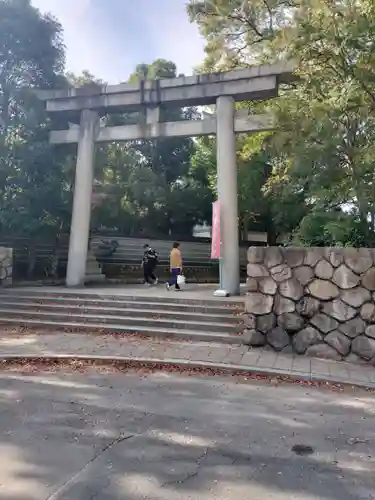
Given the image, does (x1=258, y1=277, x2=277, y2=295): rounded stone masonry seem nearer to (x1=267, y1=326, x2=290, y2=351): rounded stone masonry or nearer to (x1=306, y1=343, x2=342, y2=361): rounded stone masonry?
(x1=267, y1=326, x2=290, y2=351): rounded stone masonry

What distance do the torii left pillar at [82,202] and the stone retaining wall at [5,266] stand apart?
5.20 ft

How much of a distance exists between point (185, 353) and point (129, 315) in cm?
254

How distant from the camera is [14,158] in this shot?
516 inches

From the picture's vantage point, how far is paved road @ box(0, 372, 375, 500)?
9.20 feet

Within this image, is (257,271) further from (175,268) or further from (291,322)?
(175,268)

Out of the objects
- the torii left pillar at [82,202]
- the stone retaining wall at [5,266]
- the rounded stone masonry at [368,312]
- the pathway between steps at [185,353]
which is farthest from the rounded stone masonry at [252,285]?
the stone retaining wall at [5,266]

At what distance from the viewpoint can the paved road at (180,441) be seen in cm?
280

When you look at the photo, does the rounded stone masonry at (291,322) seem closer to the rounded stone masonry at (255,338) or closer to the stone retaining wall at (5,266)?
the rounded stone masonry at (255,338)

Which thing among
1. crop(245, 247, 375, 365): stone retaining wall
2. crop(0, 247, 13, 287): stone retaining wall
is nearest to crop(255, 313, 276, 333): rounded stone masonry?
crop(245, 247, 375, 365): stone retaining wall

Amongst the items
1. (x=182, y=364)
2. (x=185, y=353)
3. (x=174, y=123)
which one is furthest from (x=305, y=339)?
(x=174, y=123)

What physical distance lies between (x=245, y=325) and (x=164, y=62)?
1640 cm

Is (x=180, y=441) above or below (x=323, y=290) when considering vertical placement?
below

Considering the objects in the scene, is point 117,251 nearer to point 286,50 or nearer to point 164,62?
point 164,62

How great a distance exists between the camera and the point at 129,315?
29.5 ft
